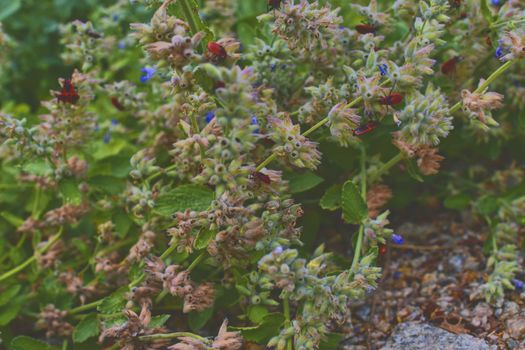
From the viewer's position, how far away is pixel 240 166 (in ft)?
5.65

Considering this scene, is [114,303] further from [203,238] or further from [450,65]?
[450,65]

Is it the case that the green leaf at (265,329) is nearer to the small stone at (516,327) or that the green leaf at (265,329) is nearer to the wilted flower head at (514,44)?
the small stone at (516,327)

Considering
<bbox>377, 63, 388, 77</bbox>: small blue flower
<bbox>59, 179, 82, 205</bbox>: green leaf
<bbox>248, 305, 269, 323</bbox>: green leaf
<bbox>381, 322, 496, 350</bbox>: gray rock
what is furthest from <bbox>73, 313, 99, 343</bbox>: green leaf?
<bbox>377, 63, 388, 77</bbox>: small blue flower

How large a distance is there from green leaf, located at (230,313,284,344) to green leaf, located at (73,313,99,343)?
521mm

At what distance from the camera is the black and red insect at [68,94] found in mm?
2258

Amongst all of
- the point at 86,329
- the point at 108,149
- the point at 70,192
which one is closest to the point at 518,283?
the point at 86,329

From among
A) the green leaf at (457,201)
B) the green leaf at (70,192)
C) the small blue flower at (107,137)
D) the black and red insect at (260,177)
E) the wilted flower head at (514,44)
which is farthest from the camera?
the small blue flower at (107,137)

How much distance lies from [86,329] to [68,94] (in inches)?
30.5

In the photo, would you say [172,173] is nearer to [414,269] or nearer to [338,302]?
[338,302]

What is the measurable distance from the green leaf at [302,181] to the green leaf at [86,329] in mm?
770

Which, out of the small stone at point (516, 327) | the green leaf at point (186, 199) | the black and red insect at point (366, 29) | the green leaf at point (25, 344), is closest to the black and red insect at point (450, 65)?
the black and red insect at point (366, 29)

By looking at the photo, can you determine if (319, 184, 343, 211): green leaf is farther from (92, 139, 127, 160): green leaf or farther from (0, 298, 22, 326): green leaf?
(0, 298, 22, 326): green leaf

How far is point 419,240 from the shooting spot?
2.66 m

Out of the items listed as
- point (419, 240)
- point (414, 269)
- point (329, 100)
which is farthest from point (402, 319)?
point (329, 100)
